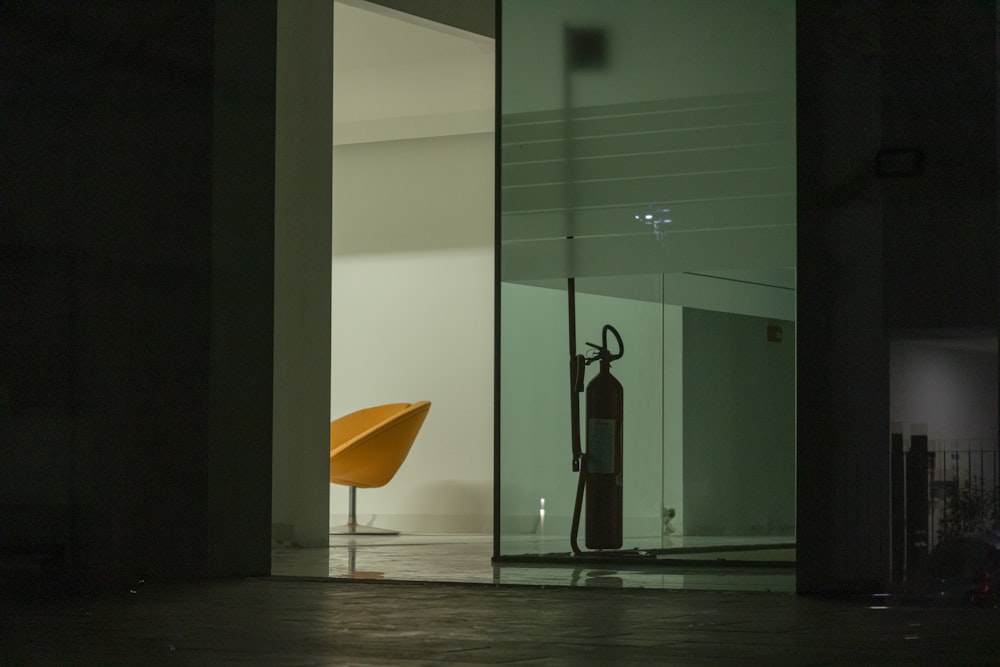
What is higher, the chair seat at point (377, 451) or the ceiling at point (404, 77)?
the ceiling at point (404, 77)

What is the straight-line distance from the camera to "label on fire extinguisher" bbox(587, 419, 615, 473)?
5.09 m

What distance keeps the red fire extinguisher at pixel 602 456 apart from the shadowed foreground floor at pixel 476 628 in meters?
0.81

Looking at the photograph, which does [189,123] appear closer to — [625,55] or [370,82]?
[625,55]

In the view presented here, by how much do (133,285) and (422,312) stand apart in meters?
6.36

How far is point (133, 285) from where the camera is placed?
4.74 m

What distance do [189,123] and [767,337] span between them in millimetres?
2042

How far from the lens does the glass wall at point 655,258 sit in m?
4.83

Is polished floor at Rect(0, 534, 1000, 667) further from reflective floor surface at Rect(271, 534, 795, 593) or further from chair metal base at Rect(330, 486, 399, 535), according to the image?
chair metal base at Rect(330, 486, 399, 535)

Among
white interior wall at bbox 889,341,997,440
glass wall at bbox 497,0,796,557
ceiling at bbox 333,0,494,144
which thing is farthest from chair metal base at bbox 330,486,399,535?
white interior wall at bbox 889,341,997,440

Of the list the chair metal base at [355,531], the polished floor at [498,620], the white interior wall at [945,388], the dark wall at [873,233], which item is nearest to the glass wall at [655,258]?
the polished floor at [498,620]

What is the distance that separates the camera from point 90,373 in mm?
4598

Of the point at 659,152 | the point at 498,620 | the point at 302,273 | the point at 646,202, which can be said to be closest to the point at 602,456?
the point at 646,202

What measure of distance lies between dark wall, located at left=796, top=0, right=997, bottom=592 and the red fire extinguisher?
42.6 inches

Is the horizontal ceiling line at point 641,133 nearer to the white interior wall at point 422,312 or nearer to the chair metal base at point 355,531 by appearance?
the chair metal base at point 355,531
